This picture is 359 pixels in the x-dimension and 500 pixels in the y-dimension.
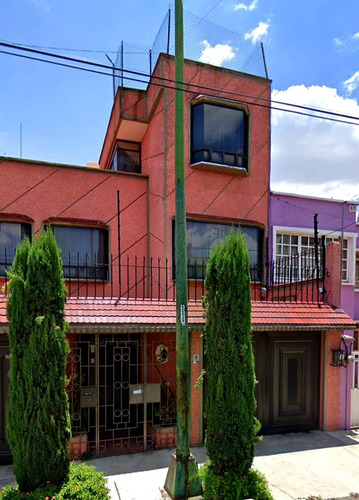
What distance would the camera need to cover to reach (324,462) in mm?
6621

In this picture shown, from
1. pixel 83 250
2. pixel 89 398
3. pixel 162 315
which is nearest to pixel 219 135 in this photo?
pixel 83 250

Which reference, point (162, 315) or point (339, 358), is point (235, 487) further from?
point (339, 358)

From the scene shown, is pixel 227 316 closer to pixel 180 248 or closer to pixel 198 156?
pixel 180 248

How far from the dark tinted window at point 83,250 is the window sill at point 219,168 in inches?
140

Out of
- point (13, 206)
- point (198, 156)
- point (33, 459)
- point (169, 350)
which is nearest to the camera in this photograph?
point (33, 459)

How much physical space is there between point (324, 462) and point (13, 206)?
9976 mm

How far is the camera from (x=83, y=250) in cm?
972

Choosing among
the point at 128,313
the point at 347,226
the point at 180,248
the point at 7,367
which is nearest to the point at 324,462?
the point at 128,313

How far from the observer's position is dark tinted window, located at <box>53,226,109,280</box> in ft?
31.1

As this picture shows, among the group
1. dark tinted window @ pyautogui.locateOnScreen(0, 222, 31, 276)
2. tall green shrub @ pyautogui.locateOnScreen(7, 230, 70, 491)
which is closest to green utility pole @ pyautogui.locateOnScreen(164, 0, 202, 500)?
tall green shrub @ pyautogui.locateOnScreen(7, 230, 70, 491)

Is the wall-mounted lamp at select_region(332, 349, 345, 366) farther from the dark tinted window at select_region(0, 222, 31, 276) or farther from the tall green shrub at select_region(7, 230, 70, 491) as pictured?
the dark tinted window at select_region(0, 222, 31, 276)

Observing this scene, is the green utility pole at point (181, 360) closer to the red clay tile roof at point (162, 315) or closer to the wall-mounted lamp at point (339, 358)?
the red clay tile roof at point (162, 315)

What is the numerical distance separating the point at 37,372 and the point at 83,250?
574 centimetres

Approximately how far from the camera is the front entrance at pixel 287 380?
7.89 meters
